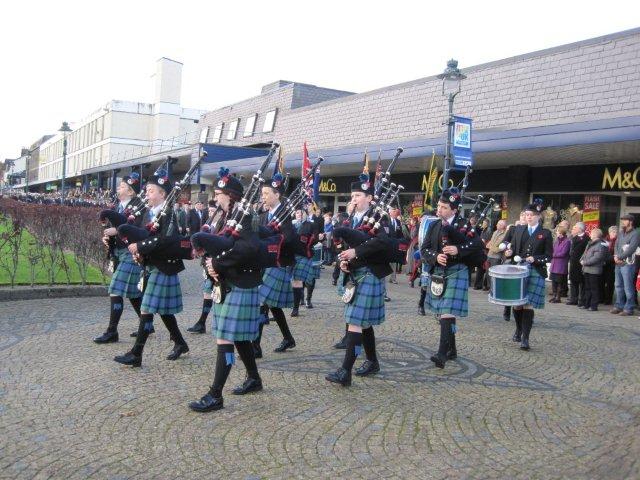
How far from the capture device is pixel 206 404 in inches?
177

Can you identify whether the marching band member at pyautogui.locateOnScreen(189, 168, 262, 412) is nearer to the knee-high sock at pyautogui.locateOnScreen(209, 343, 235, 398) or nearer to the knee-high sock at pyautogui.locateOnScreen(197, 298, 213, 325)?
the knee-high sock at pyautogui.locateOnScreen(209, 343, 235, 398)

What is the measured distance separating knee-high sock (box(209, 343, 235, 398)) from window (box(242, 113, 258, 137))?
24.5 metres

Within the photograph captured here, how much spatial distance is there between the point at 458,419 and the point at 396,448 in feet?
2.74

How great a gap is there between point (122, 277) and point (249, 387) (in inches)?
97.3

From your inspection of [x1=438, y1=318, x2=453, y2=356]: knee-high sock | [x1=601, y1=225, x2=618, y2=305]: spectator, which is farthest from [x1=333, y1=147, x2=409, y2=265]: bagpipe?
[x1=601, y1=225, x2=618, y2=305]: spectator

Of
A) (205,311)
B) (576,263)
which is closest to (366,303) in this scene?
(205,311)

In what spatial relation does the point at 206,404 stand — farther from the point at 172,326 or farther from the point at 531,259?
the point at 531,259

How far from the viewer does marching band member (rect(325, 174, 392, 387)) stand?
17.6 feet

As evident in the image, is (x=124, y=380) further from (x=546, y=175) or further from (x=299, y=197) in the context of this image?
(x=546, y=175)

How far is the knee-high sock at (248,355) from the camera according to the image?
481cm

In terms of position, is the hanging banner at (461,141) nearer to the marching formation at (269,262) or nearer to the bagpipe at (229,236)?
the marching formation at (269,262)

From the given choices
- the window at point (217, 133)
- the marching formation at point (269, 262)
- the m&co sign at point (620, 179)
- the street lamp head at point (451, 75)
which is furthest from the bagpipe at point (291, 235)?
the window at point (217, 133)

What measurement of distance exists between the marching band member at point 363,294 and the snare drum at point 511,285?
6.89 ft

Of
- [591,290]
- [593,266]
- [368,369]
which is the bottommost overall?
[368,369]
